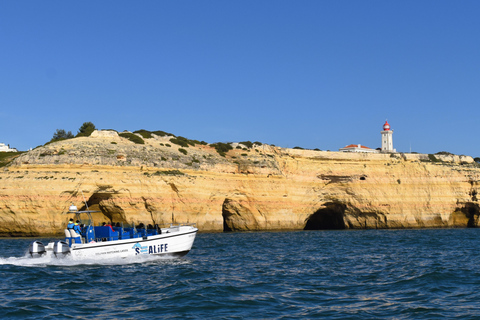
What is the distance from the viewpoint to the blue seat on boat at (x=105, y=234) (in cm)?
2395

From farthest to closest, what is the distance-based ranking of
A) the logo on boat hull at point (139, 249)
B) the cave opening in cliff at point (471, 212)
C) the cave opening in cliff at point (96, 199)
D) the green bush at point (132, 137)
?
the cave opening in cliff at point (471, 212), the green bush at point (132, 137), the cave opening in cliff at point (96, 199), the logo on boat hull at point (139, 249)

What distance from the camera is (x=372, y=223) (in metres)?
59.6

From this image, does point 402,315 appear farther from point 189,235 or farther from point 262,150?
point 262,150

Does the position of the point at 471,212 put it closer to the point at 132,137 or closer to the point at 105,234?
the point at 132,137

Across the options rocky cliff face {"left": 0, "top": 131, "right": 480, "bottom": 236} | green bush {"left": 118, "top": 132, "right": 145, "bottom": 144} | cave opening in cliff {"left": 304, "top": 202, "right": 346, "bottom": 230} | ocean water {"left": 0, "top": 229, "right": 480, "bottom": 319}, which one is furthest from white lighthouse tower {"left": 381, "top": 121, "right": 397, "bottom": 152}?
ocean water {"left": 0, "top": 229, "right": 480, "bottom": 319}

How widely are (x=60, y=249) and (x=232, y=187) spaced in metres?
29.0

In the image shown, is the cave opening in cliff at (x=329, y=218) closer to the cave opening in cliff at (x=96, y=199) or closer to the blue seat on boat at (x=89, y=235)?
the cave opening in cliff at (x=96, y=199)

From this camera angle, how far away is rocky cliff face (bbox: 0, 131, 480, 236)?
138 ft

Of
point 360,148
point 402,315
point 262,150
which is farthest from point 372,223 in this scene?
point 402,315

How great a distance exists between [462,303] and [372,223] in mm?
45653

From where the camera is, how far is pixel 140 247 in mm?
23891

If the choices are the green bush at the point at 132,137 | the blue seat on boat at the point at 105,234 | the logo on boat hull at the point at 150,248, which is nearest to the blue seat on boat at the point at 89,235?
the blue seat on boat at the point at 105,234

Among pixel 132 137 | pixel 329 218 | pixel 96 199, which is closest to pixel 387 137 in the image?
pixel 329 218

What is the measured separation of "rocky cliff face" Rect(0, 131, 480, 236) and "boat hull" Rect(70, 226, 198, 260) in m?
19.7
